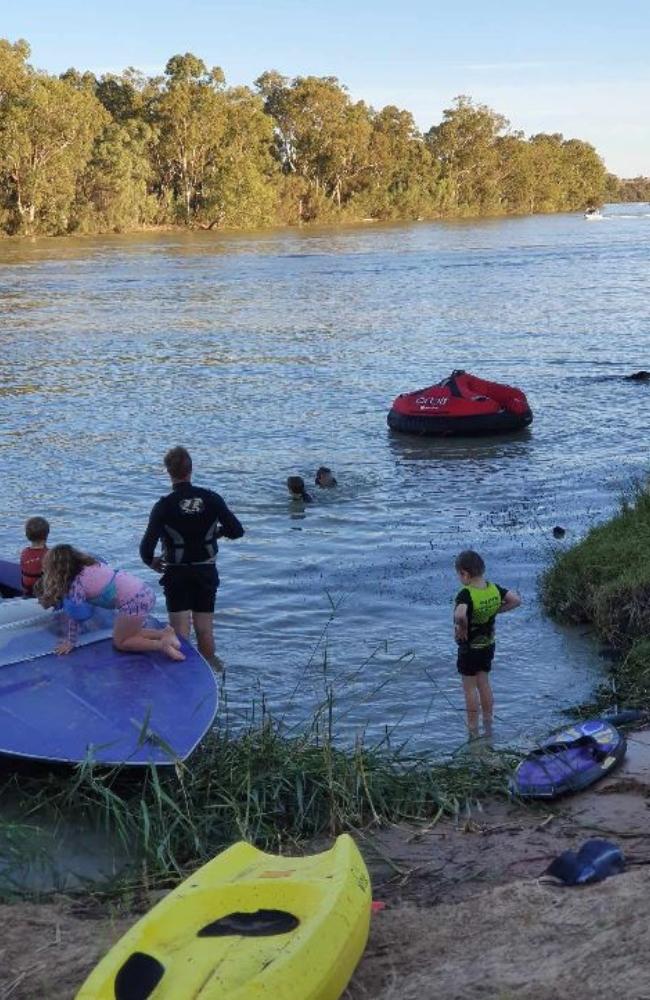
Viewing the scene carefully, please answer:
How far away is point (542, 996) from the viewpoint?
13.4 feet

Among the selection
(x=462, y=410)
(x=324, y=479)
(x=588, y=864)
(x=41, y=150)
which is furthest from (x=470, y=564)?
(x=41, y=150)

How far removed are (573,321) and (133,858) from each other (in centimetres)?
3174

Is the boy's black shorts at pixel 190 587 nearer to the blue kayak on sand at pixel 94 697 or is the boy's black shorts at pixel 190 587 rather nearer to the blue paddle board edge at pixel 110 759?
the blue kayak on sand at pixel 94 697

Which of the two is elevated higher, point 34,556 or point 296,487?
point 34,556

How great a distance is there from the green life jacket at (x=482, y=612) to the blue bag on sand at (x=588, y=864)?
2.56 metres

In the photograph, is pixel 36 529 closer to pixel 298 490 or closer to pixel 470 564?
pixel 470 564

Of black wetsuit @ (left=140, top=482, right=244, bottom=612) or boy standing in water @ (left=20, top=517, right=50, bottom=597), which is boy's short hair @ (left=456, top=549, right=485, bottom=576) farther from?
boy standing in water @ (left=20, top=517, right=50, bottom=597)

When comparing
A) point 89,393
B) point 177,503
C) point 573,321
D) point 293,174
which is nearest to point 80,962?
point 177,503

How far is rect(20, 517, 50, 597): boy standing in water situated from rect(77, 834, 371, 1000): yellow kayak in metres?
4.93

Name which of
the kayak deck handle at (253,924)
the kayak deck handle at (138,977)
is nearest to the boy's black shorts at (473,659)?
the kayak deck handle at (253,924)

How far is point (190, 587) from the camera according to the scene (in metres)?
9.59

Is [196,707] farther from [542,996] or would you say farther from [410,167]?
[410,167]

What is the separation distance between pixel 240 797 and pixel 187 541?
301 centimetres

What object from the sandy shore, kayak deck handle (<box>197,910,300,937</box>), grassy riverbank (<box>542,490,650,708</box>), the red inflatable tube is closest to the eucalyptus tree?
the red inflatable tube
